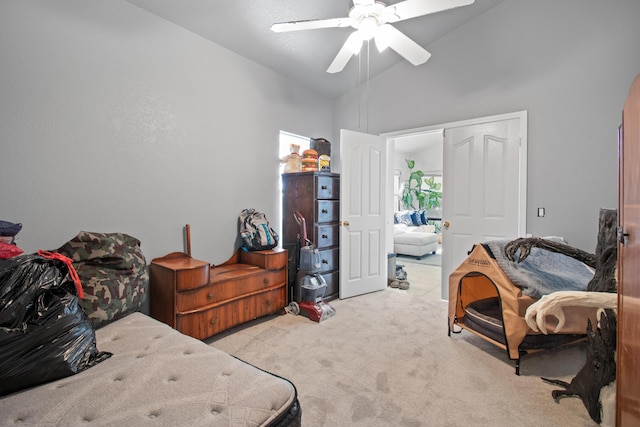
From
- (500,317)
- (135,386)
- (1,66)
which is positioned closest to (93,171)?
(1,66)

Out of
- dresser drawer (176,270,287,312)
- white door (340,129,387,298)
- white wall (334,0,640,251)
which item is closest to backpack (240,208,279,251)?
dresser drawer (176,270,287,312)

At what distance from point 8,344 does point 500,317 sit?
273cm

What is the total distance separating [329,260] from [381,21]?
2.43 meters

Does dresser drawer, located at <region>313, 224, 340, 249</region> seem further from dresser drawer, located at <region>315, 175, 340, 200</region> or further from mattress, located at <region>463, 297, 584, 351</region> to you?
mattress, located at <region>463, 297, 584, 351</region>

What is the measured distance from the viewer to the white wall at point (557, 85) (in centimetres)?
263

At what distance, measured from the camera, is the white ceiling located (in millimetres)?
2557

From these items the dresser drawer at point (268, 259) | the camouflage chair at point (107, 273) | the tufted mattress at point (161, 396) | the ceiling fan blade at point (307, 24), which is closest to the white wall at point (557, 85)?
the ceiling fan blade at point (307, 24)

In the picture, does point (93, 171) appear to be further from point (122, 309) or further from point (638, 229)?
point (638, 229)

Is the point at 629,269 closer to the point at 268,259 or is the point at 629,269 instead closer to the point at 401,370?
the point at 401,370

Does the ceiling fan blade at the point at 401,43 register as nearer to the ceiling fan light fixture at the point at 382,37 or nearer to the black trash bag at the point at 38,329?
the ceiling fan light fixture at the point at 382,37

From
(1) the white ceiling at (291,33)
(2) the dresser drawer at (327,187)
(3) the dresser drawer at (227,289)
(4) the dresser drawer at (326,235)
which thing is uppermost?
Answer: (1) the white ceiling at (291,33)

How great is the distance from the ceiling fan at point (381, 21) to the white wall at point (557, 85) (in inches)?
55.8

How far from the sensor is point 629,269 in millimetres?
973

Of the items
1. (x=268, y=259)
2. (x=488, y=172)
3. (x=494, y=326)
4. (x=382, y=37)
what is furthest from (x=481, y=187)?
(x=268, y=259)
